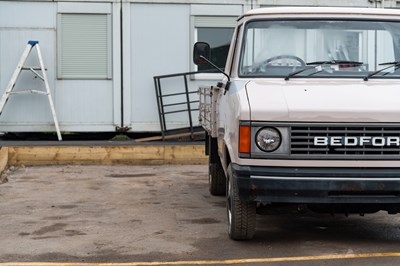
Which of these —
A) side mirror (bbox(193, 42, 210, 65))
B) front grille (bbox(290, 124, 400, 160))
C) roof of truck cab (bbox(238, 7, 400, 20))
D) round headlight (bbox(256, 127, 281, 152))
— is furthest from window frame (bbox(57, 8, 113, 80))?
front grille (bbox(290, 124, 400, 160))

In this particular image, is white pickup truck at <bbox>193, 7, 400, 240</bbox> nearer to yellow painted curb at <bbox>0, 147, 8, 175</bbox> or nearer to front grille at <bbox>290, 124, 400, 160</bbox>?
front grille at <bbox>290, 124, 400, 160</bbox>

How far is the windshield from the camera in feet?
23.2

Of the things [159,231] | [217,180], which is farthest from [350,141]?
[217,180]

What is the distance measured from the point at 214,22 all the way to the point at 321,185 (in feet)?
28.9

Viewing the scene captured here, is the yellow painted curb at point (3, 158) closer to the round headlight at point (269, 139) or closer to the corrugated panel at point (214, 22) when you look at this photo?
the corrugated panel at point (214, 22)

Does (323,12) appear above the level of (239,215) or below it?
above

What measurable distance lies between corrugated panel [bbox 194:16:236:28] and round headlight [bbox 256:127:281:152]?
8.59 meters

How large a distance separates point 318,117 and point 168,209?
11.2 feet

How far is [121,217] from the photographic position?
27.4ft

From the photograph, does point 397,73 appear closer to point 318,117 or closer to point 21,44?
point 318,117

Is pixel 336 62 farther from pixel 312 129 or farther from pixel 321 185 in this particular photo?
pixel 321 185

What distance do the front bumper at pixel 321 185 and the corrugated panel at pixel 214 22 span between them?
8.65 meters

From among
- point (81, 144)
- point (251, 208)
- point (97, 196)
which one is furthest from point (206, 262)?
point (81, 144)

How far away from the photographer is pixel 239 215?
6.49 m
